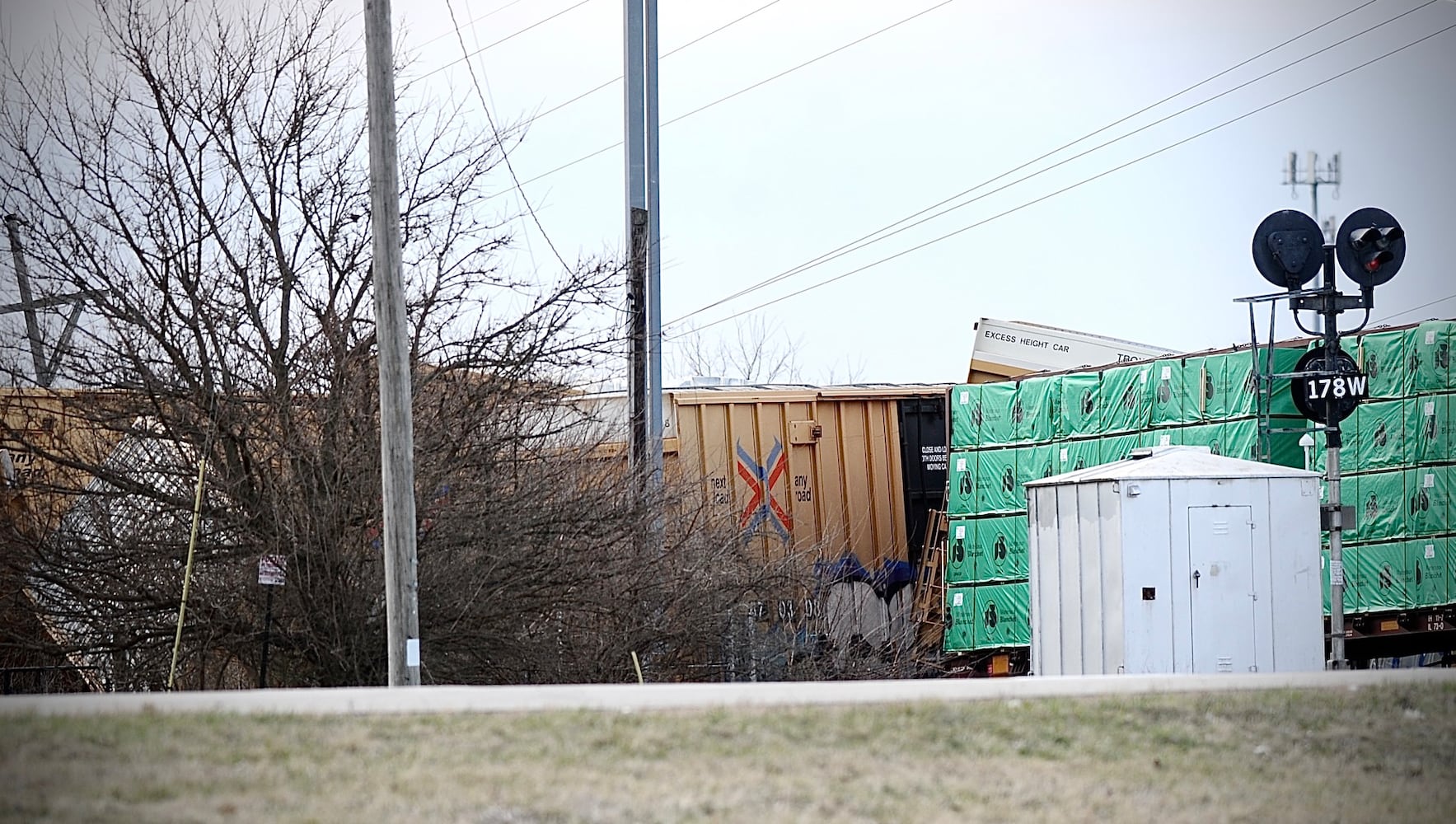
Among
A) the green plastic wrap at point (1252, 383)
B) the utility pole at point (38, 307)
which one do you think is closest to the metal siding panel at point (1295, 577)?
the green plastic wrap at point (1252, 383)

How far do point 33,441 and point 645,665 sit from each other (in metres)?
6.88

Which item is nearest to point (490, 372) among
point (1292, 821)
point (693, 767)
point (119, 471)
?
point (119, 471)

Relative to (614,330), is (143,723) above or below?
below

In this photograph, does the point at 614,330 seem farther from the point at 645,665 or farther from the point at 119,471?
the point at 119,471

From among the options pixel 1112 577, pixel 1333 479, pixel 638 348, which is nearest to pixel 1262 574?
pixel 1112 577

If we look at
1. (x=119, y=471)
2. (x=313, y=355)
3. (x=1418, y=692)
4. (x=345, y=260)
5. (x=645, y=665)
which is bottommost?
(x=645, y=665)

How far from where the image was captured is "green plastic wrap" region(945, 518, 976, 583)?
20.5 meters

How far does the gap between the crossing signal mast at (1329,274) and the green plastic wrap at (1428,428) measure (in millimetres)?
1882

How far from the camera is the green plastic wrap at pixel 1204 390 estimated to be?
1772 cm

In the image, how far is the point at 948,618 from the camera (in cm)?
2089

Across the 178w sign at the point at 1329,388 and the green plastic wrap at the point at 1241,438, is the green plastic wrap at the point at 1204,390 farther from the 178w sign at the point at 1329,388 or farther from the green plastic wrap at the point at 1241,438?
the 178w sign at the point at 1329,388

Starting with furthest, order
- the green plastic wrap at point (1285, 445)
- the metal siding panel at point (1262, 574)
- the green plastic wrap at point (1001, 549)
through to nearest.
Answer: the green plastic wrap at point (1001, 549), the green plastic wrap at point (1285, 445), the metal siding panel at point (1262, 574)

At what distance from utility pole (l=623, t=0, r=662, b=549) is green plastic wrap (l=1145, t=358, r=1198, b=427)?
5.93 meters

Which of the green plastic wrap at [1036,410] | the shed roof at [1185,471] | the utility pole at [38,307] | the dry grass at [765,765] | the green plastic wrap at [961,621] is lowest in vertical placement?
the green plastic wrap at [961,621]
